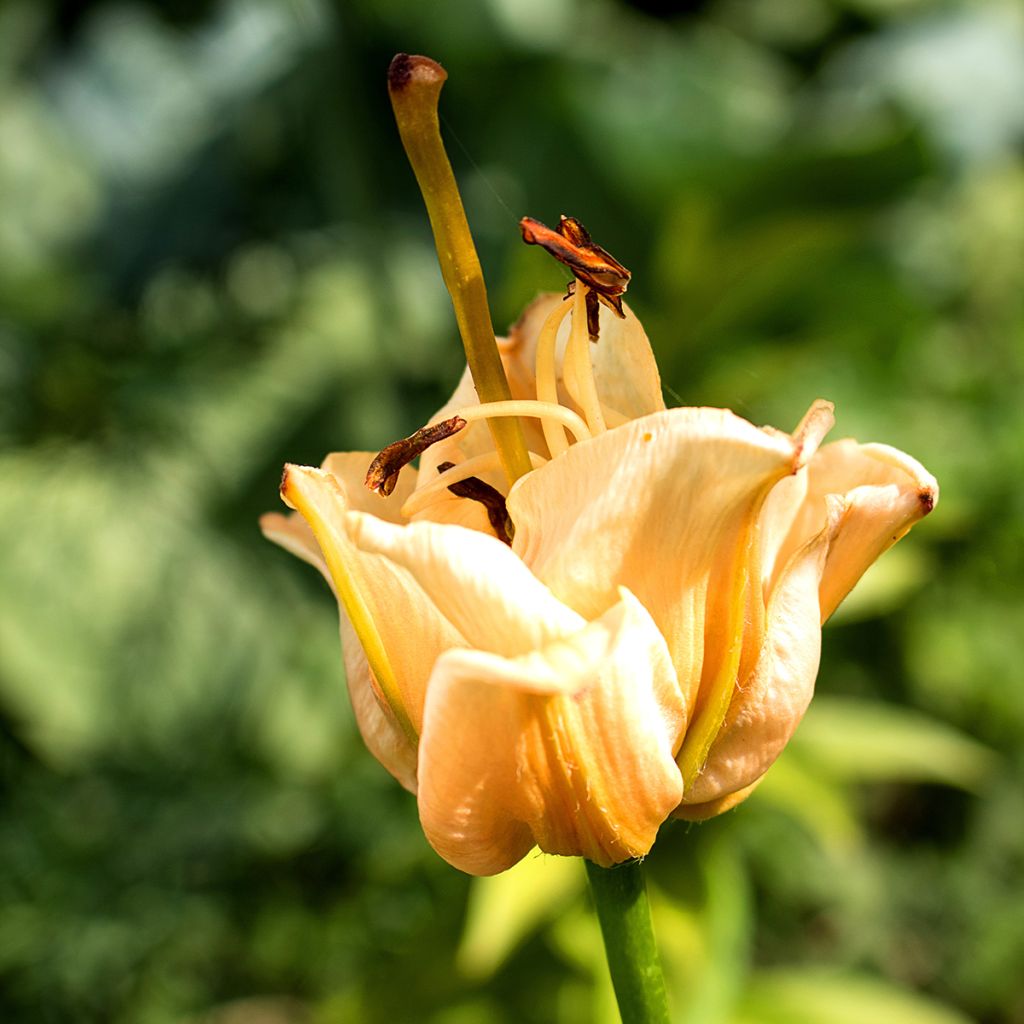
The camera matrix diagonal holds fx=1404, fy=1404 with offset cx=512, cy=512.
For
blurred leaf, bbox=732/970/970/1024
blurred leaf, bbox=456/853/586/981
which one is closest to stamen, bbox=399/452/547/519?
blurred leaf, bbox=456/853/586/981

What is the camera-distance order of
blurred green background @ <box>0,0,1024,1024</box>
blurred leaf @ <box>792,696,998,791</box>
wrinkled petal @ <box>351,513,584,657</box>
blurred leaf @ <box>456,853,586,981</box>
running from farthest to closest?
blurred green background @ <box>0,0,1024,1024</box>, blurred leaf @ <box>792,696,998,791</box>, blurred leaf @ <box>456,853,586,981</box>, wrinkled petal @ <box>351,513,584,657</box>

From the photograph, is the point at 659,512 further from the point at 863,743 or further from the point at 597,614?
the point at 863,743

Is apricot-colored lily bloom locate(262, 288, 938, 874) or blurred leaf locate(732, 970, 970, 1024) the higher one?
apricot-colored lily bloom locate(262, 288, 938, 874)

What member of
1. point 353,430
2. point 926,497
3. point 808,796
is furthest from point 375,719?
point 353,430

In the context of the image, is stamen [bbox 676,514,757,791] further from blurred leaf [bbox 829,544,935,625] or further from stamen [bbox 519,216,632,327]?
blurred leaf [bbox 829,544,935,625]

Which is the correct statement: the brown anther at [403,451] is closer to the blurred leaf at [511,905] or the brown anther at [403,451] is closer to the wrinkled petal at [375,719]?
the wrinkled petal at [375,719]

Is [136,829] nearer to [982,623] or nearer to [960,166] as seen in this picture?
[982,623]

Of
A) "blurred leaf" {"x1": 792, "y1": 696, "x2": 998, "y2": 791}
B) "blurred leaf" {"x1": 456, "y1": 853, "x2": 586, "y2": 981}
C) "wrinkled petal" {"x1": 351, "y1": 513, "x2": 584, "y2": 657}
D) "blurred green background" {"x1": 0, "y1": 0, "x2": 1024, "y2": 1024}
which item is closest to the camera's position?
"wrinkled petal" {"x1": 351, "y1": 513, "x2": 584, "y2": 657}
